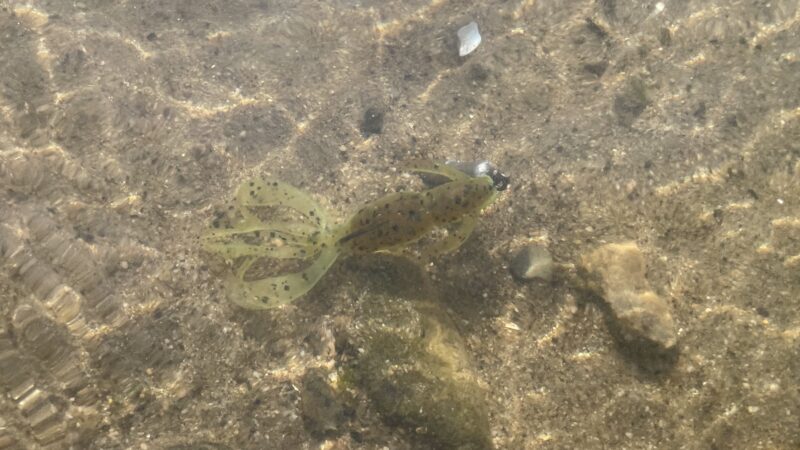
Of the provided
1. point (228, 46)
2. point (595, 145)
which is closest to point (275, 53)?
point (228, 46)

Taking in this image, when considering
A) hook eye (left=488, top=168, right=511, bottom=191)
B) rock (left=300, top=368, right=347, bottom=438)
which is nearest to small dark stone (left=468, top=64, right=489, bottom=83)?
hook eye (left=488, top=168, right=511, bottom=191)

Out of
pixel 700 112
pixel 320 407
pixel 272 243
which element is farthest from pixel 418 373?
pixel 700 112

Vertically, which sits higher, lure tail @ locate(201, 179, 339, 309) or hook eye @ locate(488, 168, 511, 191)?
lure tail @ locate(201, 179, 339, 309)

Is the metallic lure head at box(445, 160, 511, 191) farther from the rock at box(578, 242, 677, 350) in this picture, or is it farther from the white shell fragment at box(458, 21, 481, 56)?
the white shell fragment at box(458, 21, 481, 56)

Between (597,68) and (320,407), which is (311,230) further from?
(597,68)

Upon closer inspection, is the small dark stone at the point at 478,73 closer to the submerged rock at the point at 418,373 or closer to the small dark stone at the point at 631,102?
the small dark stone at the point at 631,102

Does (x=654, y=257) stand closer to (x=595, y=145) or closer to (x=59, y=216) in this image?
(x=595, y=145)
